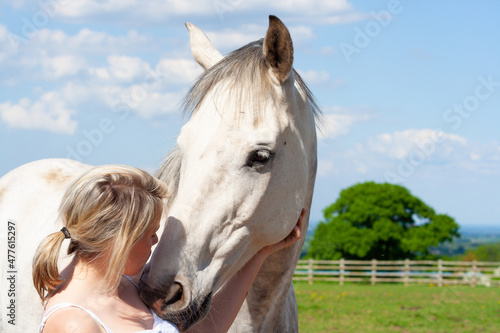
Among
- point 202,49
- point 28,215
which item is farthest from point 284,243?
point 28,215

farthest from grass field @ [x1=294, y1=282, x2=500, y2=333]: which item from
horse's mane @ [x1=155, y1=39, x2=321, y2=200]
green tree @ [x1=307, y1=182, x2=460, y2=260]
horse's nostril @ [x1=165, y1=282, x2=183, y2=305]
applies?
green tree @ [x1=307, y1=182, x2=460, y2=260]

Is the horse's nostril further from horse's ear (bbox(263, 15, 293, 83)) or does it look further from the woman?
horse's ear (bbox(263, 15, 293, 83))

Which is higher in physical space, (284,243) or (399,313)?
(284,243)

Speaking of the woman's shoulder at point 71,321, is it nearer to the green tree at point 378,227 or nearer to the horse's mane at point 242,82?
the horse's mane at point 242,82

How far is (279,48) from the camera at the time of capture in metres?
2.32

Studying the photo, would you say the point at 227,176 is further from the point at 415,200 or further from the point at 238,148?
the point at 415,200

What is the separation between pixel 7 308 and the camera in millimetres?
3256

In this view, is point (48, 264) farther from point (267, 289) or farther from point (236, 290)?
point (267, 289)

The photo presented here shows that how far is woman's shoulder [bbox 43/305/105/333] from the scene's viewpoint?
1704mm

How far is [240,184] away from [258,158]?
5.5 inches

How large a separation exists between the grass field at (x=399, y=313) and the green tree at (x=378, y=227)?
44.1 feet

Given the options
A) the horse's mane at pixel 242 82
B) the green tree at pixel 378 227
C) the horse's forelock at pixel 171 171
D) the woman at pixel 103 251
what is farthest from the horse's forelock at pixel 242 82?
the green tree at pixel 378 227

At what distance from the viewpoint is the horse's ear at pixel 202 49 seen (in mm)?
2897

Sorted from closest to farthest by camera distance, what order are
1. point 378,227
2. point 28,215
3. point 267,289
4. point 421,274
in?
1. point 267,289
2. point 28,215
3. point 421,274
4. point 378,227
